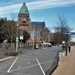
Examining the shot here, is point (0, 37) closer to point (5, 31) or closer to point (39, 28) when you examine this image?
point (5, 31)

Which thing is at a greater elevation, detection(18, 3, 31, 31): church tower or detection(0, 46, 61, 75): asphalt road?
detection(18, 3, 31, 31): church tower

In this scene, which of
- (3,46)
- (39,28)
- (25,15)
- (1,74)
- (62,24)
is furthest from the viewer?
(39,28)

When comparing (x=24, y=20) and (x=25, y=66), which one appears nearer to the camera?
(x=25, y=66)

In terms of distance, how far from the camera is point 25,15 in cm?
16838

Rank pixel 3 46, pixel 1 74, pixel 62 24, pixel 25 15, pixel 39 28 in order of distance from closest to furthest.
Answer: pixel 1 74, pixel 62 24, pixel 3 46, pixel 25 15, pixel 39 28

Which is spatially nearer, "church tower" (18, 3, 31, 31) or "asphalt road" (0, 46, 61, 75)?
"asphalt road" (0, 46, 61, 75)

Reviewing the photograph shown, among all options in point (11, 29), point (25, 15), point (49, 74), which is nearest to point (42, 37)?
point (25, 15)

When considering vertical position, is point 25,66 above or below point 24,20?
below

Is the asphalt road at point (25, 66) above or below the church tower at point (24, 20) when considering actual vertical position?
below

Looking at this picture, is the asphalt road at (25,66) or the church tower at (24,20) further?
the church tower at (24,20)

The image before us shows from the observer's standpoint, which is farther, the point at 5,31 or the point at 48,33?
the point at 48,33

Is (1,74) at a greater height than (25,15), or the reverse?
(25,15)

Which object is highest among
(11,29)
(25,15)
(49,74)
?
(25,15)

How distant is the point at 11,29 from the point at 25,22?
11199cm
